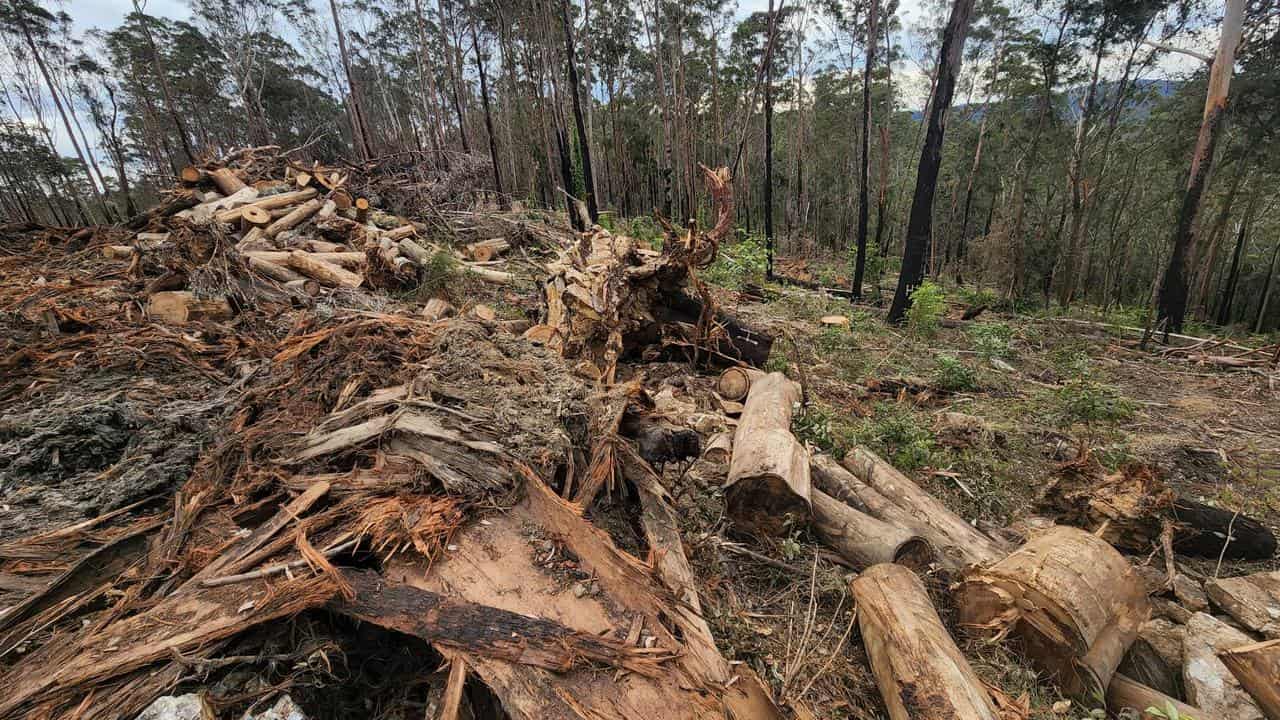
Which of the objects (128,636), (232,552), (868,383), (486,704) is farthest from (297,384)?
(868,383)

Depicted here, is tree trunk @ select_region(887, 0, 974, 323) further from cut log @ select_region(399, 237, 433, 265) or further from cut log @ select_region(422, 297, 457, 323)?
cut log @ select_region(399, 237, 433, 265)

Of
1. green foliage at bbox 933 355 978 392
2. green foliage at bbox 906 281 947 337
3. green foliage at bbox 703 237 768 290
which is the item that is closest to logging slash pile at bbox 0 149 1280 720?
green foliage at bbox 933 355 978 392

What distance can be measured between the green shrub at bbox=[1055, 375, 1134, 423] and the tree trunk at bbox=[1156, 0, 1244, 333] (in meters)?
6.60

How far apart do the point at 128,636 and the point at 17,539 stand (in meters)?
1.21

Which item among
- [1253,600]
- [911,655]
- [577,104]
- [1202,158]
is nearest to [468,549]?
[911,655]

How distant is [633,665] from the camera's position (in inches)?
61.1

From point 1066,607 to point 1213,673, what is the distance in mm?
620

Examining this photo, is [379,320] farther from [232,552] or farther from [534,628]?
[534,628]

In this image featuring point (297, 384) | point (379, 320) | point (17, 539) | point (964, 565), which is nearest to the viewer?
point (17, 539)

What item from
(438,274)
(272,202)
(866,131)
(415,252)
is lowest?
(438,274)

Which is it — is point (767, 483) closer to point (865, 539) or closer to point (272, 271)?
point (865, 539)

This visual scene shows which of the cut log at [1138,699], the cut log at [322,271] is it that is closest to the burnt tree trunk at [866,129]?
the cut log at [322,271]

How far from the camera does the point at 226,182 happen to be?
8.62 m

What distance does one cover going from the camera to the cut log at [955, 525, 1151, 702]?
2041 mm
